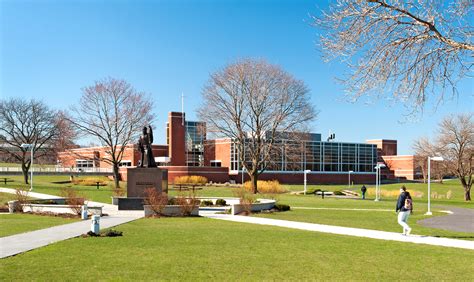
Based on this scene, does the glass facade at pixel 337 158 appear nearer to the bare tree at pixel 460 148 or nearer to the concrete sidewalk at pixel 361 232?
the bare tree at pixel 460 148

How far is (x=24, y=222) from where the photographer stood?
2070 centimetres

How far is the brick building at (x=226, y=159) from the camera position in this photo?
80062 millimetres

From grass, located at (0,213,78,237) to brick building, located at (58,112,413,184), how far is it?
51.1m

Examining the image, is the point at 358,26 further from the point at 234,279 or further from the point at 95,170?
the point at 95,170

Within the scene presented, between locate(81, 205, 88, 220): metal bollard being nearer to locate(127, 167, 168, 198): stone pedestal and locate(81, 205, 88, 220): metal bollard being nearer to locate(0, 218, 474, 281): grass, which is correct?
locate(127, 167, 168, 198): stone pedestal

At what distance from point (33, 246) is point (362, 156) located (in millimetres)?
87223

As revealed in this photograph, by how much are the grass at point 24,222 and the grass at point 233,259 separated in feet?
11.5

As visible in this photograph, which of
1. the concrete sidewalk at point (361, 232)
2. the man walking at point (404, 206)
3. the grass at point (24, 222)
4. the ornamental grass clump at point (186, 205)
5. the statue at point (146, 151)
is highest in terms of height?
the statue at point (146, 151)

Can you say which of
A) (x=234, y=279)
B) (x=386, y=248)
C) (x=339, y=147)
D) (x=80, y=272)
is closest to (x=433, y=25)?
(x=386, y=248)

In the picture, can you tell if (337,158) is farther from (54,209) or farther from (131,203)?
(54,209)

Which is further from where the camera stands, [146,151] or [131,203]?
[146,151]

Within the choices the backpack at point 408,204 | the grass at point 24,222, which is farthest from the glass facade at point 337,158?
the backpack at point 408,204

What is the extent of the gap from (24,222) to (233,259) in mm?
11726

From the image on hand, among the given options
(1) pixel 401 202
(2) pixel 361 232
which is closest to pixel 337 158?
(2) pixel 361 232
